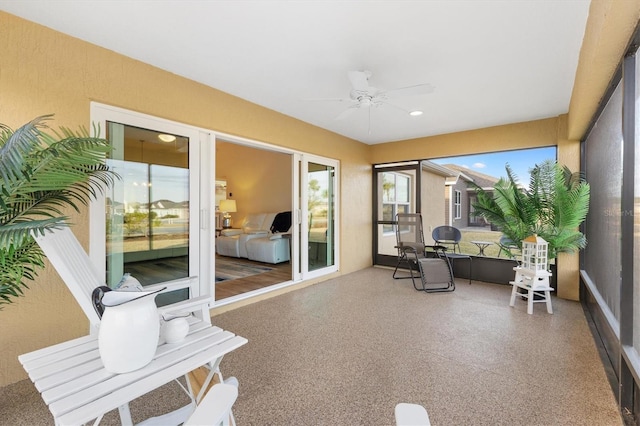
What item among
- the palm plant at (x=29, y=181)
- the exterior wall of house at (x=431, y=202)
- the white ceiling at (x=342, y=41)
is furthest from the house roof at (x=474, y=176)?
the palm plant at (x=29, y=181)

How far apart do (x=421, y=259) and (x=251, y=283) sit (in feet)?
8.90

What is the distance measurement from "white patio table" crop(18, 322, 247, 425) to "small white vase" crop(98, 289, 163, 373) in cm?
5

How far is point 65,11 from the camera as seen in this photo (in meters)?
2.06

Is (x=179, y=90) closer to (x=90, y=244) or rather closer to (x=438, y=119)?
(x=90, y=244)

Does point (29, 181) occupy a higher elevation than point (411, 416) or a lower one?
higher

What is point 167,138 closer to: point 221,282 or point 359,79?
point 359,79

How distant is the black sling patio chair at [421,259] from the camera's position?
443 centimetres

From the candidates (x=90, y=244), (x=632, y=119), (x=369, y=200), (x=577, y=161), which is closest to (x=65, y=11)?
(x=90, y=244)

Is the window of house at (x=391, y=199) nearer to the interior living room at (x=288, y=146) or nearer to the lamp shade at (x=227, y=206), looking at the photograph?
the interior living room at (x=288, y=146)

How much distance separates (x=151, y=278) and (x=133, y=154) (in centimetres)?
123

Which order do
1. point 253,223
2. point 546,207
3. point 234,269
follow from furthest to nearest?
1. point 253,223
2. point 234,269
3. point 546,207

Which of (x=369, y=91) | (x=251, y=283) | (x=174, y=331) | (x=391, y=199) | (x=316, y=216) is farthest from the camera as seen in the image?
(x=391, y=199)

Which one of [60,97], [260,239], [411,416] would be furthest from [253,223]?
[411,416]

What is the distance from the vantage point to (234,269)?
18.5ft
